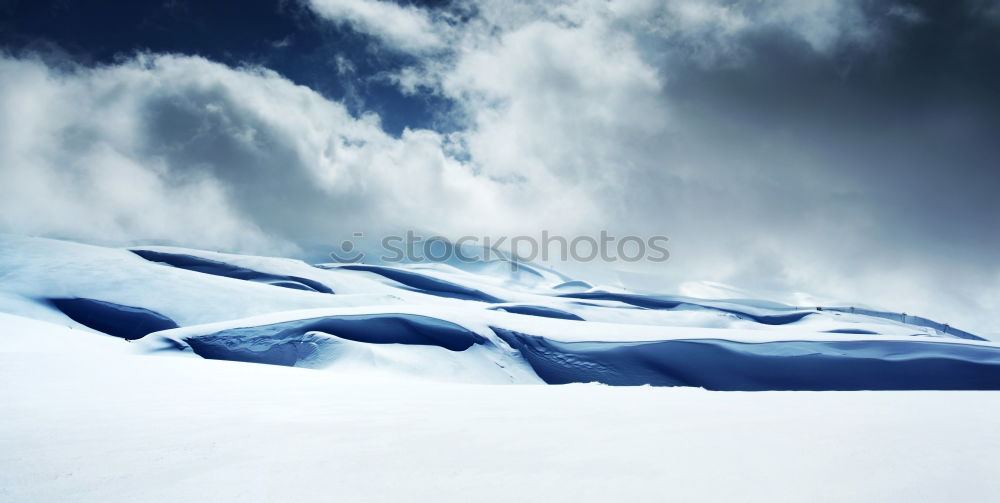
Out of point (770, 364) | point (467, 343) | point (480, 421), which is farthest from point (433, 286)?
point (480, 421)

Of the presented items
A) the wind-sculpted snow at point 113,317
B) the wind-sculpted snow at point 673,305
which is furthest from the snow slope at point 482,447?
the wind-sculpted snow at point 673,305

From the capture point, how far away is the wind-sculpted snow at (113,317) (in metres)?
13.8

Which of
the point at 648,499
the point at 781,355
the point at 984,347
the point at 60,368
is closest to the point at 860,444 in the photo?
the point at 648,499

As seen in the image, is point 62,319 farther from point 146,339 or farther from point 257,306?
point 146,339

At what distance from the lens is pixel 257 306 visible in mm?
14969

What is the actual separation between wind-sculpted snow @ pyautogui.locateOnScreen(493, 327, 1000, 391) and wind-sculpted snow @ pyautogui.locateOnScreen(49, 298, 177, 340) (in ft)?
35.4

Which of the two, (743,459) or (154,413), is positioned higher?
(743,459)

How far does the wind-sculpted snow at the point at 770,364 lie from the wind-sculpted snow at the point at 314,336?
1821 mm

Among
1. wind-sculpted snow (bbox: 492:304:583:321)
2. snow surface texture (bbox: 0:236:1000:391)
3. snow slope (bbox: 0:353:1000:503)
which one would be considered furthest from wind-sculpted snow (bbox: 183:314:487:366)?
wind-sculpted snow (bbox: 492:304:583:321)

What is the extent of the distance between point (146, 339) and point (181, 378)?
5.85 m

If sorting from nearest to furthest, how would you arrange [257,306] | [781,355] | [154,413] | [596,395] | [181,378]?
1. [154,413]
2. [596,395]
3. [181,378]
4. [781,355]
5. [257,306]

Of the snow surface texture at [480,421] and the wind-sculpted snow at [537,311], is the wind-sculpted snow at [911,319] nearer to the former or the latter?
the wind-sculpted snow at [537,311]

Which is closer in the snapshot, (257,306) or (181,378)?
(181,378)

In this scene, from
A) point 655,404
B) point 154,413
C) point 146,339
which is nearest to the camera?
point 154,413
